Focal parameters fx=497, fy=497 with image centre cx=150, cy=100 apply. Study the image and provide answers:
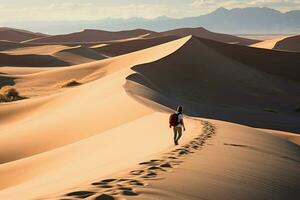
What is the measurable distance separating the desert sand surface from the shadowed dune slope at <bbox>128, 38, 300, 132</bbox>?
0.10m

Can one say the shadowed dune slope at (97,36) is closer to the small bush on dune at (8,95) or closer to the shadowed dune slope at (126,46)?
the shadowed dune slope at (126,46)

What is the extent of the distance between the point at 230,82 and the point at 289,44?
59394 mm

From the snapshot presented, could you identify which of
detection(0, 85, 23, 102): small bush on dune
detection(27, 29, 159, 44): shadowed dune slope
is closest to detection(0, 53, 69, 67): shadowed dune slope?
detection(0, 85, 23, 102): small bush on dune

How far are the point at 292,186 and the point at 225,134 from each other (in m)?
4.44

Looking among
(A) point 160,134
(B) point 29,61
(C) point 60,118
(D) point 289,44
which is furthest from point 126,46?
(A) point 160,134

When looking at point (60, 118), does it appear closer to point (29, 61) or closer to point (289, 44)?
point (29, 61)

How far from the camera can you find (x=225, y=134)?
12016mm

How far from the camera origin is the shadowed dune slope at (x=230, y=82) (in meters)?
24.7

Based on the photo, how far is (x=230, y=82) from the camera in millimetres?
32875

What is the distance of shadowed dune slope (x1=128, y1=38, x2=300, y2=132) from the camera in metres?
24.7

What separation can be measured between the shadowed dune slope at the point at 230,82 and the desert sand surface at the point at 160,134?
0.10m

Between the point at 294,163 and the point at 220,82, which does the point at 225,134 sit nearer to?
the point at 294,163

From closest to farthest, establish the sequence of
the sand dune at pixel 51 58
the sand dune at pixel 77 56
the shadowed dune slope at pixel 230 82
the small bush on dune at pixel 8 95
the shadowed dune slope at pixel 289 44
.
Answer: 1. the shadowed dune slope at pixel 230 82
2. the small bush on dune at pixel 8 95
3. the sand dune at pixel 51 58
4. the sand dune at pixel 77 56
5. the shadowed dune slope at pixel 289 44

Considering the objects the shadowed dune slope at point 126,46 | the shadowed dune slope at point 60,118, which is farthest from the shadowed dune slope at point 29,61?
the shadowed dune slope at point 60,118
